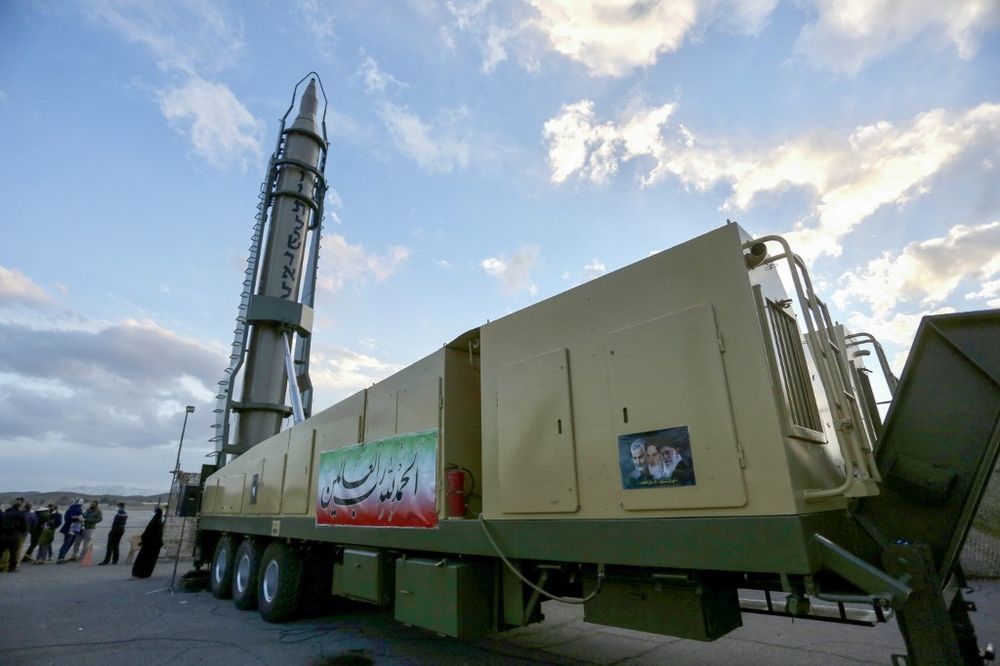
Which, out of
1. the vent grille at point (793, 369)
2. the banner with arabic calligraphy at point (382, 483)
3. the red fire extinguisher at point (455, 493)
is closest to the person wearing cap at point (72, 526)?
the banner with arabic calligraphy at point (382, 483)

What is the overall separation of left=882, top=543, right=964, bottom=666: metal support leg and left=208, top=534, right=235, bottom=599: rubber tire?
9706 millimetres

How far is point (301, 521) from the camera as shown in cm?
669

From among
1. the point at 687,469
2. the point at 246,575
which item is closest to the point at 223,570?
the point at 246,575

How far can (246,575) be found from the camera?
8008 millimetres

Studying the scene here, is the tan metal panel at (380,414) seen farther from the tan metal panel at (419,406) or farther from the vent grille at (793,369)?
the vent grille at (793,369)

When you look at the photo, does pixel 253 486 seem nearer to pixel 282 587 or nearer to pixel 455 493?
pixel 282 587

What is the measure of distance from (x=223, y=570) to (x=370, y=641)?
4.86 metres

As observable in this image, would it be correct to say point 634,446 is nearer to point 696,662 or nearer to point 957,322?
point 957,322

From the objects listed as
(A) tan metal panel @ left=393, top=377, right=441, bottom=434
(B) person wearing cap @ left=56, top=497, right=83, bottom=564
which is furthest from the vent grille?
(B) person wearing cap @ left=56, top=497, right=83, bottom=564

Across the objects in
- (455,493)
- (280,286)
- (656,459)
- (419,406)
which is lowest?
(455,493)

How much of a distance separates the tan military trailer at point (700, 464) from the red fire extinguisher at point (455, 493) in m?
0.03

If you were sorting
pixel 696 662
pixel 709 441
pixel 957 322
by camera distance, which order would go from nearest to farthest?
1. pixel 709 441
2. pixel 957 322
3. pixel 696 662

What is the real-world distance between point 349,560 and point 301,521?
136cm

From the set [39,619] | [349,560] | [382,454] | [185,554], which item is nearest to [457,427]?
[382,454]
